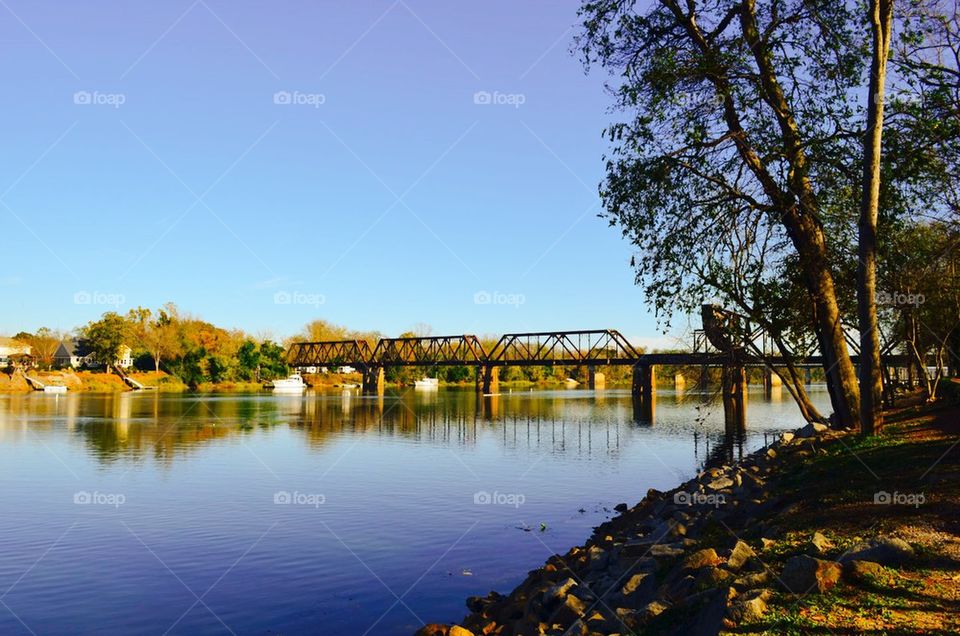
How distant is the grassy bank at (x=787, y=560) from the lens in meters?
8.80

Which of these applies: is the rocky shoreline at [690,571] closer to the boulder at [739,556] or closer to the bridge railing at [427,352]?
the boulder at [739,556]

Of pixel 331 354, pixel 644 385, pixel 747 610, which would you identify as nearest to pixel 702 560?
pixel 747 610

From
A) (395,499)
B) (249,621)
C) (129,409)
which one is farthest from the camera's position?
(129,409)

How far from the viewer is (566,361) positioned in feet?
369

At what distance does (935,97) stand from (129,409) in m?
81.3

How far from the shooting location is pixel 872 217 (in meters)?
19.8

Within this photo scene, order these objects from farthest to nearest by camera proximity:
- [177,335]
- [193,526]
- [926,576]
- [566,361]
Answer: [177,335] < [566,361] < [193,526] < [926,576]

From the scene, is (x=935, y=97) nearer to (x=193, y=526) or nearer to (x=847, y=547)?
(x=847, y=547)

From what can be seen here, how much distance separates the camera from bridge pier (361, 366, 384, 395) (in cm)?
15875

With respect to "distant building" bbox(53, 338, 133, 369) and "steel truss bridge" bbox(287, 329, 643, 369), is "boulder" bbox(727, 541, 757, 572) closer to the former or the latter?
"steel truss bridge" bbox(287, 329, 643, 369)

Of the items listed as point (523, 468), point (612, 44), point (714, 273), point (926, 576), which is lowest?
point (523, 468)

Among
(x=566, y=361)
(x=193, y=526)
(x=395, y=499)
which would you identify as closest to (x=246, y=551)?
(x=193, y=526)

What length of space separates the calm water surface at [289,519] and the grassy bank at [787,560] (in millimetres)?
2865

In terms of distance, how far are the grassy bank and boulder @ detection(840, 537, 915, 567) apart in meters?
0.02
